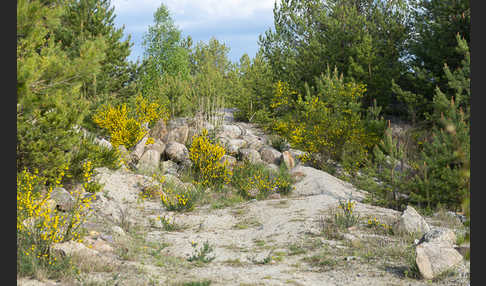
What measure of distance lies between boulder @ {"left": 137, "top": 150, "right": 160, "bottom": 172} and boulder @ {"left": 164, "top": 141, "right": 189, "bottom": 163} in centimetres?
35

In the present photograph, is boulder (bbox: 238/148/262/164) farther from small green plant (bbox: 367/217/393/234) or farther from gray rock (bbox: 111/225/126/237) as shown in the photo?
gray rock (bbox: 111/225/126/237)

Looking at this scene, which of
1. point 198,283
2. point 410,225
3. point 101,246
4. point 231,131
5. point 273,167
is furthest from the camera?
point 231,131

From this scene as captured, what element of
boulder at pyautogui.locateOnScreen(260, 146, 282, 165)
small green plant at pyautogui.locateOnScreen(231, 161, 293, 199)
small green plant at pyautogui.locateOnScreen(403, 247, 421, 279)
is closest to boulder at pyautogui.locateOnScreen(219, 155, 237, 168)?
small green plant at pyautogui.locateOnScreen(231, 161, 293, 199)

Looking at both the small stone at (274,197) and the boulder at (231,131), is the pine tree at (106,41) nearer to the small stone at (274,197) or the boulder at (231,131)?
the boulder at (231,131)

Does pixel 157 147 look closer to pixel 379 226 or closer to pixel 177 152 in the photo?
pixel 177 152

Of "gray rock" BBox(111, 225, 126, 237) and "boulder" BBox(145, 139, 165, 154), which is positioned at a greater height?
"boulder" BBox(145, 139, 165, 154)

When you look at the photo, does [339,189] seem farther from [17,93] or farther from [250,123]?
[250,123]

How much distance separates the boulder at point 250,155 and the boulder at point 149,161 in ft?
7.77

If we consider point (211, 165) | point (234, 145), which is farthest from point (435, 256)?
point (234, 145)

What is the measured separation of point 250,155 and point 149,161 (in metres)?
2.80

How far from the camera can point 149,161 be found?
10789 millimetres

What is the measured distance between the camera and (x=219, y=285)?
163 inches

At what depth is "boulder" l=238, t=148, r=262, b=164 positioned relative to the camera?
11320 millimetres

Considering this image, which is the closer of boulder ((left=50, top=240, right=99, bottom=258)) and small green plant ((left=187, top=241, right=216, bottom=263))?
boulder ((left=50, top=240, right=99, bottom=258))
